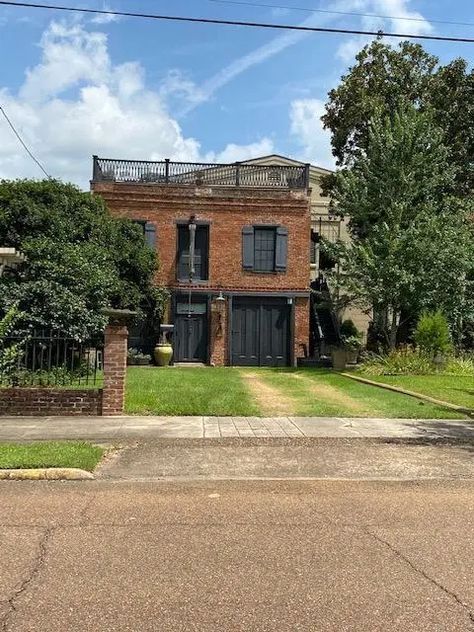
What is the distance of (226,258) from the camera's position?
2594cm

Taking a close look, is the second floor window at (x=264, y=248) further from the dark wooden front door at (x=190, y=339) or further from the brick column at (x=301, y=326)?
the dark wooden front door at (x=190, y=339)

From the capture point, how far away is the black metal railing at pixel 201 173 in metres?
26.0

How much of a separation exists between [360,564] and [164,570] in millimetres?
1384

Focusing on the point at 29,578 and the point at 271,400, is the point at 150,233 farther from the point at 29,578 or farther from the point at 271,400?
the point at 29,578

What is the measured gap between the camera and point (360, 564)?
462 centimetres

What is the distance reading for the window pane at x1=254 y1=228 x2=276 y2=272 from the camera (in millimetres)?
26094

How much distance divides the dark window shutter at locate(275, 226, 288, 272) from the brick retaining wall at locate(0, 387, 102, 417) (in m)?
15.5

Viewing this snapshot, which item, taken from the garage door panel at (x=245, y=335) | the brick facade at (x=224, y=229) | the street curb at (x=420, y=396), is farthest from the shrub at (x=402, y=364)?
the garage door panel at (x=245, y=335)

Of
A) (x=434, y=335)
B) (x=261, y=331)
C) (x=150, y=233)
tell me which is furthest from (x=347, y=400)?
(x=150, y=233)

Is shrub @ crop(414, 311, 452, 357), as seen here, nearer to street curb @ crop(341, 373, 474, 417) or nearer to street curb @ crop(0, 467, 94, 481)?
street curb @ crop(341, 373, 474, 417)

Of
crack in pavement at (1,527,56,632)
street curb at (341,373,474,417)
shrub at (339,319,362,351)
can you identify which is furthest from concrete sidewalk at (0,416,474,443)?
shrub at (339,319,362,351)

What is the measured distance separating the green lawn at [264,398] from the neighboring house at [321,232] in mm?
10891

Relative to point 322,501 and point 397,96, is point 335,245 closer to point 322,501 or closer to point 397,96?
point 397,96

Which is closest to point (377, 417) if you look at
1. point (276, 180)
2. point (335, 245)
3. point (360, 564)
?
point (360, 564)
